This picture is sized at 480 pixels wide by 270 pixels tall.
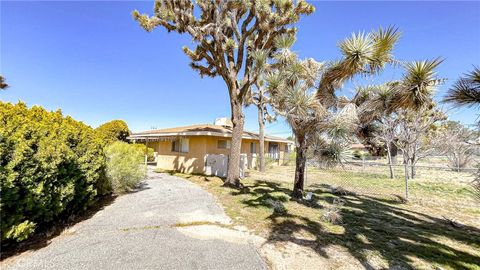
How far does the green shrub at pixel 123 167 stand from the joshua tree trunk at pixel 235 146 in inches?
155

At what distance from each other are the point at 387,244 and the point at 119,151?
28.9ft

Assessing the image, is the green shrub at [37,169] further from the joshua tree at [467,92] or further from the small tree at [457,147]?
the small tree at [457,147]

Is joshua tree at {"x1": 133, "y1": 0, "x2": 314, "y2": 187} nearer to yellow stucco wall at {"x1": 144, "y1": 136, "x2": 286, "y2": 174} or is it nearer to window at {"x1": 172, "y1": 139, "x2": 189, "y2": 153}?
yellow stucco wall at {"x1": 144, "y1": 136, "x2": 286, "y2": 174}

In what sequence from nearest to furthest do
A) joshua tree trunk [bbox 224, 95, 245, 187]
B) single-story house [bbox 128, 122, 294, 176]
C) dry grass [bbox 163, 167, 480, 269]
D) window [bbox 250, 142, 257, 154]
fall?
dry grass [bbox 163, 167, 480, 269], joshua tree trunk [bbox 224, 95, 245, 187], single-story house [bbox 128, 122, 294, 176], window [bbox 250, 142, 257, 154]

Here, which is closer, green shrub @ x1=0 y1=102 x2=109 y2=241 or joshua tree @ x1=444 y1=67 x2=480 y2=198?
green shrub @ x1=0 y1=102 x2=109 y2=241

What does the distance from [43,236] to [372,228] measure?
24.1 ft

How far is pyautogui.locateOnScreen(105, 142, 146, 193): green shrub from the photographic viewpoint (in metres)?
7.91

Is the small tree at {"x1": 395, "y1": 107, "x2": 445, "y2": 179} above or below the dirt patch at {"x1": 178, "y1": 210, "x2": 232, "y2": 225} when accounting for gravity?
above

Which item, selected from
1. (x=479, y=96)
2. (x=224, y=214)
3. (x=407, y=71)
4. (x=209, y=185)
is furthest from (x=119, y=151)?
(x=479, y=96)

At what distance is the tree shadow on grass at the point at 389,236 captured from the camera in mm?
3883

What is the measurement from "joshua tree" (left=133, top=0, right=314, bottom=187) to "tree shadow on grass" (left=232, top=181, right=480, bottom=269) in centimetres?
513

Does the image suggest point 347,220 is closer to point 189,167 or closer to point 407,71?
point 407,71

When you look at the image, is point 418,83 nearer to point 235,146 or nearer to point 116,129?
point 235,146

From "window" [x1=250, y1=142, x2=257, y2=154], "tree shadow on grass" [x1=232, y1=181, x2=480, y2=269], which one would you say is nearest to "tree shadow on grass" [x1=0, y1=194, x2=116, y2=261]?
"tree shadow on grass" [x1=232, y1=181, x2=480, y2=269]
